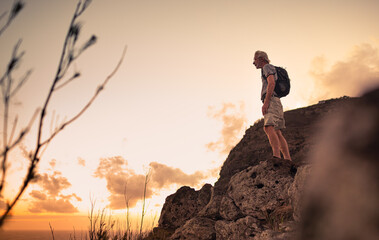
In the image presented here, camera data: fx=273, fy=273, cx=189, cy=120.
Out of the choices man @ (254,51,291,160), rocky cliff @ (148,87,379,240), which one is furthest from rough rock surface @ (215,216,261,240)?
man @ (254,51,291,160)

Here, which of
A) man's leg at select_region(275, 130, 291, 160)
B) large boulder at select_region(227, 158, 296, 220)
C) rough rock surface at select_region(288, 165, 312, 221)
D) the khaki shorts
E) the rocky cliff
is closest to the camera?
the rocky cliff

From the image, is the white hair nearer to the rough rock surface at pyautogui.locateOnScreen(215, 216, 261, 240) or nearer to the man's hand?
the man's hand

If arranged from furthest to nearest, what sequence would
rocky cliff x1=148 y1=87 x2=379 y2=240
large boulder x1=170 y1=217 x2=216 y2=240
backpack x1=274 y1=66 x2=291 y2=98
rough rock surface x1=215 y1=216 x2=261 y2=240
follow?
backpack x1=274 y1=66 x2=291 y2=98 < large boulder x1=170 y1=217 x2=216 y2=240 < rough rock surface x1=215 y1=216 x2=261 y2=240 < rocky cliff x1=148 y1=87 x2=379 y2=240

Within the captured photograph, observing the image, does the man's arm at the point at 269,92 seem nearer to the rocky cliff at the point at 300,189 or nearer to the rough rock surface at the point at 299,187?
the rocky cliff at the point at 300,189

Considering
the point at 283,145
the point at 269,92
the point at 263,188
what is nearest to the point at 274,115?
the point at 269,92

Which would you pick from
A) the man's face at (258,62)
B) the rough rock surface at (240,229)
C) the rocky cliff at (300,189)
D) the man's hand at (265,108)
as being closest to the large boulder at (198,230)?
the rocky cliff at (300,189)

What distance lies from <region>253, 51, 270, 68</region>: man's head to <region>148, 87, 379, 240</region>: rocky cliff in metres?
2.01

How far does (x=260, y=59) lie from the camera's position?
6.60 metres

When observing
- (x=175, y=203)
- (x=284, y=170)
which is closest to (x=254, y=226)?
(x=284, y=170)

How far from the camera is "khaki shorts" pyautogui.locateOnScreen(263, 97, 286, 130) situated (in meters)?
6.10

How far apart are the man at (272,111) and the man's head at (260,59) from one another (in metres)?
0.17

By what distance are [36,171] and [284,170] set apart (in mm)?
5378

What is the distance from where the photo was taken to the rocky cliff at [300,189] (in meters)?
0.96

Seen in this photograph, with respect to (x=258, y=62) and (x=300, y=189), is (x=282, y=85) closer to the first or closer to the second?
(x=258, y=62)
